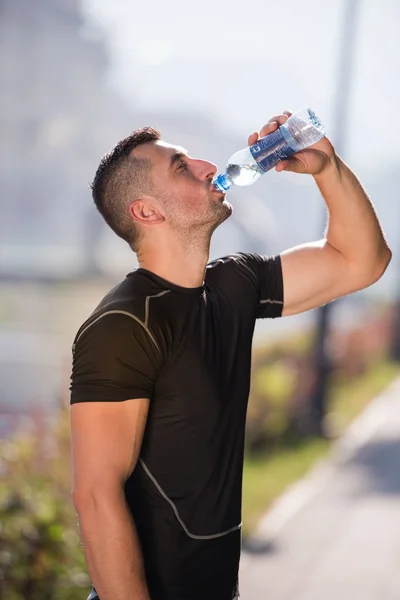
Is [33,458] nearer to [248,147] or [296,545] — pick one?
[296,545]

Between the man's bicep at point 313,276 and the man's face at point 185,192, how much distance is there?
1.37 feet

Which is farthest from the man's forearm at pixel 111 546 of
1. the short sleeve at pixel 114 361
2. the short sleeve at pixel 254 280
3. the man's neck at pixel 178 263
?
the short sleeve at pixel 254 280

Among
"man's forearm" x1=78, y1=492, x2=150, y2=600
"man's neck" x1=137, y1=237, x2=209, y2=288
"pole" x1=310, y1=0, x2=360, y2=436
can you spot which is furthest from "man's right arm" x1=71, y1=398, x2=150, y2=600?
"pole" x1=310, y1=0, x2=360, y2=436

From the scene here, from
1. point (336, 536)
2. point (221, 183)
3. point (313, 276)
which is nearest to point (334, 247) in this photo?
point (313, 276)

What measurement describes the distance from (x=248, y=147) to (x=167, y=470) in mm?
1062

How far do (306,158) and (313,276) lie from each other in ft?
1.29

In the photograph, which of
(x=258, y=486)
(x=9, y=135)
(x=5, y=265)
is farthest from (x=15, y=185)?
(x=258, y=486)

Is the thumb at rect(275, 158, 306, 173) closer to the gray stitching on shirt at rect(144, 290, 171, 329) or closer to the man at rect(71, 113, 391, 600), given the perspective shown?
the man at rect(71, 113, 391, 600)

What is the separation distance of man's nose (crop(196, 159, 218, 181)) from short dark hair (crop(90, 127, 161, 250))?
15 cm

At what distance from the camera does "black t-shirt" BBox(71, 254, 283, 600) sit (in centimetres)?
223

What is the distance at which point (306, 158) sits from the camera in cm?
273

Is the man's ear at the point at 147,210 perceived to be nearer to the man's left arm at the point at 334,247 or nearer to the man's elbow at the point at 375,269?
the man's left arm at the point at 334,247

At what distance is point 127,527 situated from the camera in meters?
2.18

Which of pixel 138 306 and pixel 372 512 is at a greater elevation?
pixel 138 306
